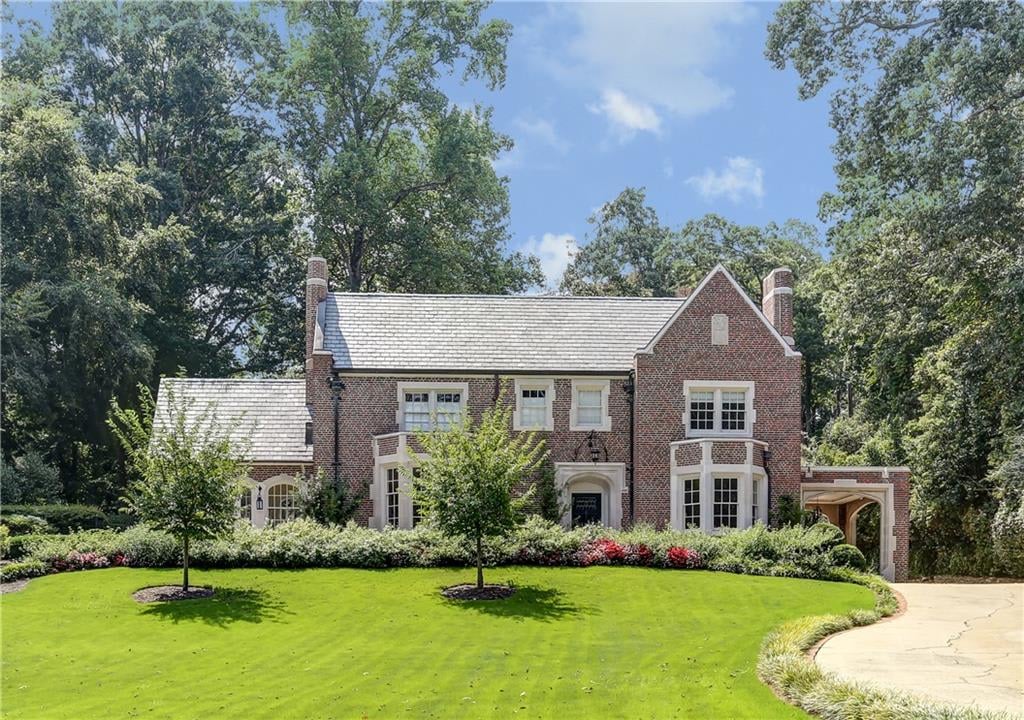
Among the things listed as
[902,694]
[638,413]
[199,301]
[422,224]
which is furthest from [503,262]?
[902,694]

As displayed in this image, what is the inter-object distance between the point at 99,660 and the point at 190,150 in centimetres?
4124

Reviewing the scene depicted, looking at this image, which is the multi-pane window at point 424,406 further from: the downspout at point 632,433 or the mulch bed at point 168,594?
the mulch bed at point 168,594

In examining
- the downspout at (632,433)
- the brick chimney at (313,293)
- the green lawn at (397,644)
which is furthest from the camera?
the brick chimney at (313,293)

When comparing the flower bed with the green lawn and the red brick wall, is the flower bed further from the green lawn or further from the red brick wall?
the red brick wall

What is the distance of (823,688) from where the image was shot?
13109 mm

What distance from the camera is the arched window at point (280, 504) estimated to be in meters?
31.0

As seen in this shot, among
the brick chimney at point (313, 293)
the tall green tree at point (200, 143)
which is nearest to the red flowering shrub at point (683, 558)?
the brick chimney at point (313, 293)

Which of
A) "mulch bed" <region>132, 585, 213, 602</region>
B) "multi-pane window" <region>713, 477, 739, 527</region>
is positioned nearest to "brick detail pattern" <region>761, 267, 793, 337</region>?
"multi-pane window" <region>713, 477, 739, 527</region>

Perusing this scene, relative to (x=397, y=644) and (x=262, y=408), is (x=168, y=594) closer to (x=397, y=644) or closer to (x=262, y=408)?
(x=397, y=644)

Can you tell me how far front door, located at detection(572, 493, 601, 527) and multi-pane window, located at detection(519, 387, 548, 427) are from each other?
260 cm

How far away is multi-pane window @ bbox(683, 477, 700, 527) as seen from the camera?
95.3ft

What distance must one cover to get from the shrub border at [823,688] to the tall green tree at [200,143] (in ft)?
124

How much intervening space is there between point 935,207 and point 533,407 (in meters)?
12.8

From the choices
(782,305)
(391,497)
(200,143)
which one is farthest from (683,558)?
(200,143)
